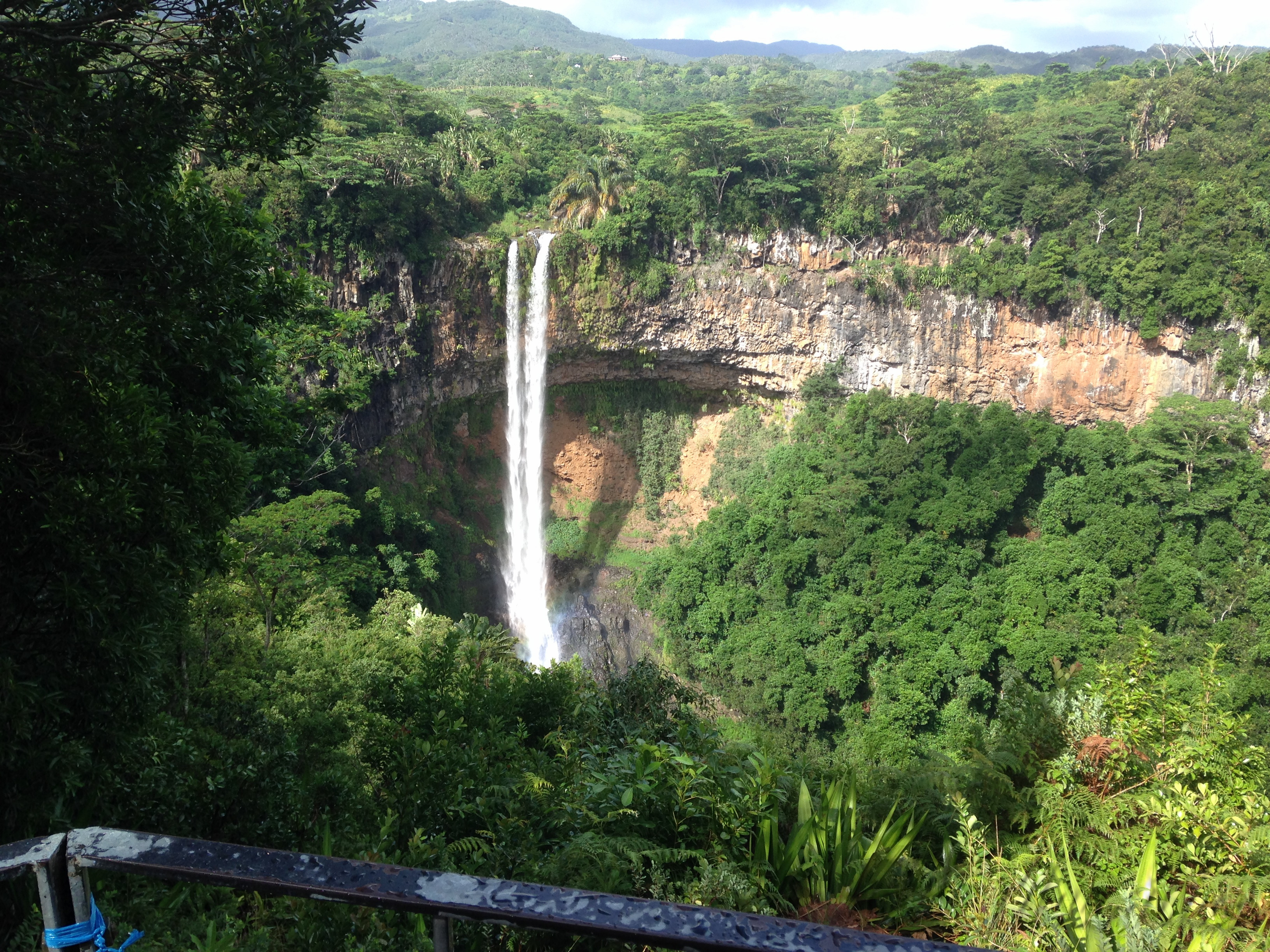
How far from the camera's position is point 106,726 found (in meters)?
3.05

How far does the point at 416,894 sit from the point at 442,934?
113 mm

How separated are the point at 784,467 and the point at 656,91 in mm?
38097

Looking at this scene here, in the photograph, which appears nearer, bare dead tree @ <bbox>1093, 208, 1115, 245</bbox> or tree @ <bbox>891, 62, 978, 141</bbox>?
bare dead tree @ <bbox>1093, 208, 1115, 245</bbox>

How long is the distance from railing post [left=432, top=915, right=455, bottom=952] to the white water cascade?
2243 centimetres

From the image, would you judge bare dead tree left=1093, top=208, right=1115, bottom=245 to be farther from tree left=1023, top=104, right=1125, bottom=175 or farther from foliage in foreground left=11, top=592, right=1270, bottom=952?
foliage in foreground left=11, top=592, right=1270, bottom=952

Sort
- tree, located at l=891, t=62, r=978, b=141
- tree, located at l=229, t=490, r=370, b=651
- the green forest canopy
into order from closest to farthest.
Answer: tree, located at l=229, t=490, r=370, b=651 → the green forest canopy → tree, located at l=891, t=62, r=978, b=141

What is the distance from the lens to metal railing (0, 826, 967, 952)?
103 cm

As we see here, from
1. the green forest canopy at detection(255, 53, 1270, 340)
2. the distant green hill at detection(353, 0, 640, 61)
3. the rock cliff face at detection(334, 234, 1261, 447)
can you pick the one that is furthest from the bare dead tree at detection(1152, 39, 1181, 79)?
the distant green hill at detection(353, 0, 640, 61)

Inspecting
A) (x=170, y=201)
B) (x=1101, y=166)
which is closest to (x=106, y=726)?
(x=170, y=201)

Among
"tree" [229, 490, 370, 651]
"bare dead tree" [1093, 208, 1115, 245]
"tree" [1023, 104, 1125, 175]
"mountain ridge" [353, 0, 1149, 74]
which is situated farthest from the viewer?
"mountain ridge" [353, 0, 1149, 74]

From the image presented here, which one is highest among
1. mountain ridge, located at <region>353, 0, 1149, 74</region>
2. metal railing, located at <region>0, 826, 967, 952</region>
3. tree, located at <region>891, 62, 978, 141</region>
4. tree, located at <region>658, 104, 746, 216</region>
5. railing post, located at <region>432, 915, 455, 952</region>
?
mountain ridge, located at <region>353, 0, 1149, 74</region>

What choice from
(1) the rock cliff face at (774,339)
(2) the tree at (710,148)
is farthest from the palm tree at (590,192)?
(2) the tree at (710,148)

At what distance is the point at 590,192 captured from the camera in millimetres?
24234

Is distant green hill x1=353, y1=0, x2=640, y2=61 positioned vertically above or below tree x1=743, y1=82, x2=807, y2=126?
above
